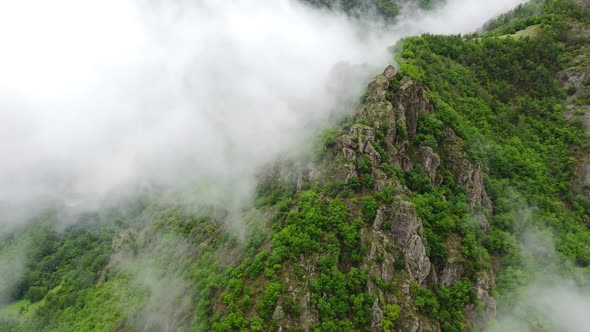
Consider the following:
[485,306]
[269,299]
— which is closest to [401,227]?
[485,306]

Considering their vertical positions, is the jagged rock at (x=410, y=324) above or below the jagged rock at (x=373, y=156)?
below

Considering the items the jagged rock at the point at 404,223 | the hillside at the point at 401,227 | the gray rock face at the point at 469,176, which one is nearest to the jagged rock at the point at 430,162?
the hillside at the point at 401,227

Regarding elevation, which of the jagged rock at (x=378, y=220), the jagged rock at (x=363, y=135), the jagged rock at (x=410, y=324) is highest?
the jagged rock at (x=363, y=135)

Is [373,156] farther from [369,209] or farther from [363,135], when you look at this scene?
[369,209]

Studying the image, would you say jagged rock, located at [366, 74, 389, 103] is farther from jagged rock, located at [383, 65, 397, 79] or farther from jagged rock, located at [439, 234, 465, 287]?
jagged rock, located at [439, 234, 465, 287]

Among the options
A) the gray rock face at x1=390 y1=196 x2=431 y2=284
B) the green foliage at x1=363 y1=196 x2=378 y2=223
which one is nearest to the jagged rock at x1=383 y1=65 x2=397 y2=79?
the gray rock face at x1=390 y1=196 x2=431 y2=284

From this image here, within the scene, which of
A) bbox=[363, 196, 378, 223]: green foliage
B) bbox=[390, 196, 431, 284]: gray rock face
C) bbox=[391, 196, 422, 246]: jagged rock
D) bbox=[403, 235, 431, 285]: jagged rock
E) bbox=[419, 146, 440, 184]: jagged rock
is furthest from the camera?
bbox=[419, 146, 440, 184]: jagged rock

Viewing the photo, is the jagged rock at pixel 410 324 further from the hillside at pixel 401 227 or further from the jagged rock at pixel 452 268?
the jagged rock at pixel 452 268
